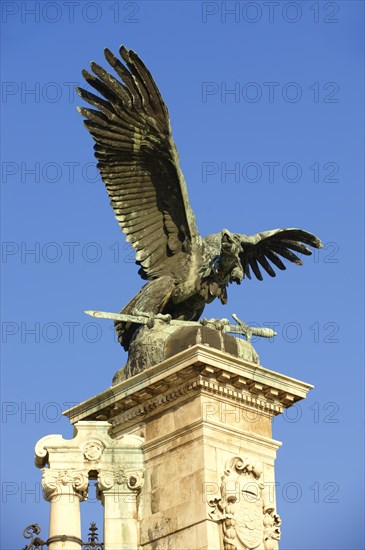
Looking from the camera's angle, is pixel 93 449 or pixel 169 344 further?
pixel 169 344

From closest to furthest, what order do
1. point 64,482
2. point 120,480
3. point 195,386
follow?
1. point 195,386
2. point 64,482
3. point 120,480

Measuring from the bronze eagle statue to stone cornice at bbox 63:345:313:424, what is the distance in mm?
1270

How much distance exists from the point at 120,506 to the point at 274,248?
5.61m

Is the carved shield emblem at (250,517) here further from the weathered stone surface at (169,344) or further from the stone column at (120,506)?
the weathered stone surface at (169,344)

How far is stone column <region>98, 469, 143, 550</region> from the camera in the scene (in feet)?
64.0

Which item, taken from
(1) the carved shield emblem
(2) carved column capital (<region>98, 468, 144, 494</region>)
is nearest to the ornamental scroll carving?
(1) the carved shield emblem

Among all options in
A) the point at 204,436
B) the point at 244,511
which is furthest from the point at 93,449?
the point at 244,511

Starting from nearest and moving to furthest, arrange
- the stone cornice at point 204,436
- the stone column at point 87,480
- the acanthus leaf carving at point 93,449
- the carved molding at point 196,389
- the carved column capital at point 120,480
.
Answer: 1. the stone cornice at point 204,436
2. the stone column at point 87,480
3. the carved molding at point 196,389
4. the carved column capital at point 120,480
5. the acanthus leaf carving at point 93,449

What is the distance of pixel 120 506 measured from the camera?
19.8m

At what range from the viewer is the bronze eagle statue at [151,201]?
842 inches

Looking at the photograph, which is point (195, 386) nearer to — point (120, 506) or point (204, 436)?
point (204, 436)

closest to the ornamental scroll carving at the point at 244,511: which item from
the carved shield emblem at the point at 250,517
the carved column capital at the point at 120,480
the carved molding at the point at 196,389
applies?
the carved shield emblem at the point at 250,517

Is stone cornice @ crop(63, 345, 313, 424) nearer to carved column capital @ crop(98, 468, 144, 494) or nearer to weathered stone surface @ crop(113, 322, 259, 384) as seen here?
weathered stone surface @ crop(113, 322, 259, 384)

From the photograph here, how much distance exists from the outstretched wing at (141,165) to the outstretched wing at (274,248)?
127 cm
